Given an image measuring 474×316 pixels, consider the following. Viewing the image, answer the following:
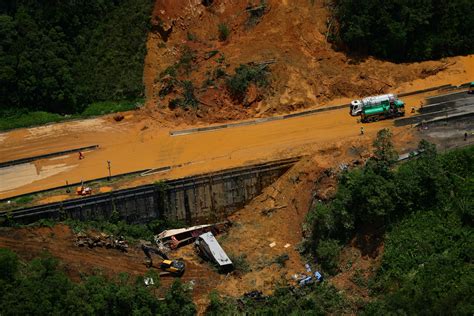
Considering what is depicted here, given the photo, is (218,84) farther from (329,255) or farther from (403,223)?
(403,223)

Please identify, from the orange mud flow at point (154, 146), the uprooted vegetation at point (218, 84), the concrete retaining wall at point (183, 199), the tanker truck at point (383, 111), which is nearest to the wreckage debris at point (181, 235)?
the concrete retaining wall at point (183, 199)

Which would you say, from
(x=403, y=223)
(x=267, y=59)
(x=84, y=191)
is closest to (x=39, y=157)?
(x=84, y=191)

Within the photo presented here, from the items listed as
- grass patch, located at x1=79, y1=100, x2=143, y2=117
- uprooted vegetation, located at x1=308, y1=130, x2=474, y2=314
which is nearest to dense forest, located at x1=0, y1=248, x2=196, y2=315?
uprooted vegetation, located at x1=308, y1=130, x2=474, y2=314

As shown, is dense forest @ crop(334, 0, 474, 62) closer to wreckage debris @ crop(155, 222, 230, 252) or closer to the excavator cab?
wreckage debris @ crop(155, 222, 230, 252)

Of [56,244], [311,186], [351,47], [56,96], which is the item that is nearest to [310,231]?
[311,186]

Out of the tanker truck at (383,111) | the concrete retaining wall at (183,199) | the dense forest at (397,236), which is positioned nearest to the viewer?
the dense forest at (397,236)

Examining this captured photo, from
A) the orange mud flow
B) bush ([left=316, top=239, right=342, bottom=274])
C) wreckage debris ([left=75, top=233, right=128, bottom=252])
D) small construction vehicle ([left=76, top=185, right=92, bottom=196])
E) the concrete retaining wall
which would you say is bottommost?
bush ([left=316, top=239, right=342, bottom=274])

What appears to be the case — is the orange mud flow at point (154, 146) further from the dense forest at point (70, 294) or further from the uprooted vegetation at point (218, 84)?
the dense forest at point (70, 294)
